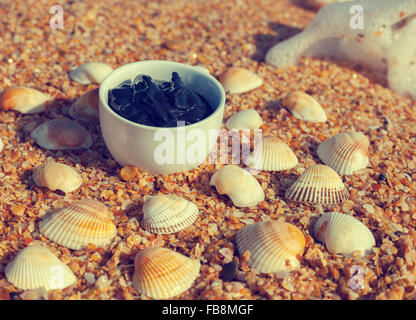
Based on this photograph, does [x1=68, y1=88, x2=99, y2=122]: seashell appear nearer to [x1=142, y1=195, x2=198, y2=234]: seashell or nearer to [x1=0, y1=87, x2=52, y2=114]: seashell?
[x1=0, y1=87, x2=52, y2=114]: seashell

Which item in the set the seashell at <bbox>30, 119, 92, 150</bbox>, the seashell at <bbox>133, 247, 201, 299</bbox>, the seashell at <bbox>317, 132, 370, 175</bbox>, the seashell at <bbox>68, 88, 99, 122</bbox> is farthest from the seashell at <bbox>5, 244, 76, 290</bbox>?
the seashell at <bbox>317, 132, 370, 175</bbox>

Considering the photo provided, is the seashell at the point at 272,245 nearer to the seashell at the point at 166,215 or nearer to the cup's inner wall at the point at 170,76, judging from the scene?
the seashell at the point at 166,215

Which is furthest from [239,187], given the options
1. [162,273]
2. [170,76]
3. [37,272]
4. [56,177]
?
[37,272]

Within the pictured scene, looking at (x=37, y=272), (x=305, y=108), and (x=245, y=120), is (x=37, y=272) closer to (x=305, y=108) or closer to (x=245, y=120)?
(x=245, y=120)

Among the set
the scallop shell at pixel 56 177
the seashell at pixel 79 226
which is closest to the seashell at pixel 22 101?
the scallop shell at pixel 56 177

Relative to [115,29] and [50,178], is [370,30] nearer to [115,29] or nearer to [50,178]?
[115,29]

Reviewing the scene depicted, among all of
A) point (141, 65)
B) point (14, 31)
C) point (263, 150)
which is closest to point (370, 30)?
point (263, 150)
